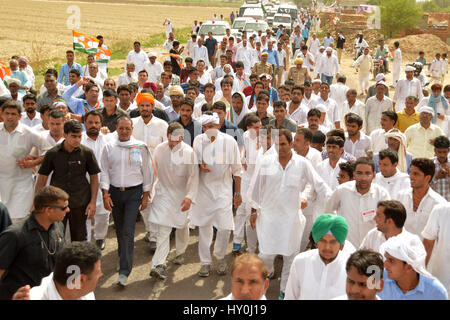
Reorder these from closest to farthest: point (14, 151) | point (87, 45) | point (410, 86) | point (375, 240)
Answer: point (375, 240) < point (14, 151) < point (87, 45) < point (410, 86)

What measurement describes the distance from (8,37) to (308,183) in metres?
35.9

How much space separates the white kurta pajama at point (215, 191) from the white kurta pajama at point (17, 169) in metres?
1.84

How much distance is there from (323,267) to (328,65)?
45.3ft

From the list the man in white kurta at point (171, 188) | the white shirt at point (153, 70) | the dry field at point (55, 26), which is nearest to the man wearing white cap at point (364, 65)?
the white shirt at point (153, 70)

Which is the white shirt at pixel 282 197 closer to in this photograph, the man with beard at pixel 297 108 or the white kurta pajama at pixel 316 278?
the white kurta pajama at pixel 316 278

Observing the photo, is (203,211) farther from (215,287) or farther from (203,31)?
(203,31)

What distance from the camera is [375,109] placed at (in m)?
10.4

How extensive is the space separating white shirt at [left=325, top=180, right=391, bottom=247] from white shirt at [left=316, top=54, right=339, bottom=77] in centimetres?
1215

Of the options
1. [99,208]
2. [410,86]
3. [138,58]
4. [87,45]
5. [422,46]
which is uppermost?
[87,45]

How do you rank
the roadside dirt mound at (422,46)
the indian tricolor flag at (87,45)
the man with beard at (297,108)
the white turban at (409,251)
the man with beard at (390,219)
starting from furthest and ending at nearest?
the roadside dirt mound at (422,46) → the indian tricolor flag at (87,45) → the man with beard at (297,108) → the man with beard at (390,219) → the white turban at (409,251)

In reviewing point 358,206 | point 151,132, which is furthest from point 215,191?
point 358,206

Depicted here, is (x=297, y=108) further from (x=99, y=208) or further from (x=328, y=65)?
(x=328, y=65)

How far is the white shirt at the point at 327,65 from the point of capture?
671 inches

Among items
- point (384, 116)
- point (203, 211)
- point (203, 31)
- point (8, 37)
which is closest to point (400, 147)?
point (384, 116)
